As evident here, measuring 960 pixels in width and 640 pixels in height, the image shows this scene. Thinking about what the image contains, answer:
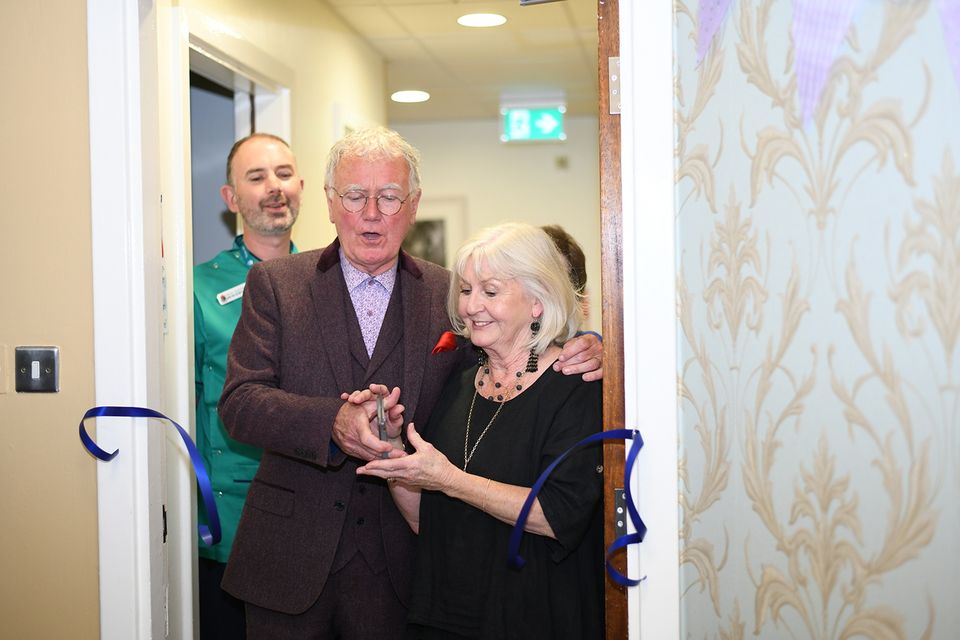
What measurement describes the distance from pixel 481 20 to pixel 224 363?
2.77 meters

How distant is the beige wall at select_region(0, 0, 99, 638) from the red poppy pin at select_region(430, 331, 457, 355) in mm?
717

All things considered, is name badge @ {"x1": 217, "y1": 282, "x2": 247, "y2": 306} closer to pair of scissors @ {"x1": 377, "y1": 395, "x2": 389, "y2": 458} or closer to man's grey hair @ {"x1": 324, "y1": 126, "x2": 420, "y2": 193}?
man's grey hair @ {"x1": 324, "y1": 126, "x2": 420, "y2": 193}

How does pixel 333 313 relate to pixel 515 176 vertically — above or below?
below

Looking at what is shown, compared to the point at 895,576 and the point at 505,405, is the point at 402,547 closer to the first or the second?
the point at 505,405

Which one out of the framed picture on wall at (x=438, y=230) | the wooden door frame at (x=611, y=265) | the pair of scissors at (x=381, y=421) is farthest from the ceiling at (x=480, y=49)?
the pair of scissors at (x=381, y=421)

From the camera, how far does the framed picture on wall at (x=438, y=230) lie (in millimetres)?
8234

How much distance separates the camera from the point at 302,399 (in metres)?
1.97

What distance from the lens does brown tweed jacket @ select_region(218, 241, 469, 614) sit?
200 centimetres

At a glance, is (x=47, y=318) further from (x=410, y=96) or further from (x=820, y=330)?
(x=410, y=96)

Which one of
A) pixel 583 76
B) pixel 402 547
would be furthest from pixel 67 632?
pixel 583 76

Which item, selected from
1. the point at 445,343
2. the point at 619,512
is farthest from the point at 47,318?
the point at 619,512

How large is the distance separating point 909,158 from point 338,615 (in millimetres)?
1496

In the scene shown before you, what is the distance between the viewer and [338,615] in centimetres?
207

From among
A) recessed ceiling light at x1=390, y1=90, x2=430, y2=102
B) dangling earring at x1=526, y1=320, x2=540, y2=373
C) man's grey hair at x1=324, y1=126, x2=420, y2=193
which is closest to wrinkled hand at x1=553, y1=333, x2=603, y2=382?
dangling earring at x1=526, y1=320, x2=540, y2=373
